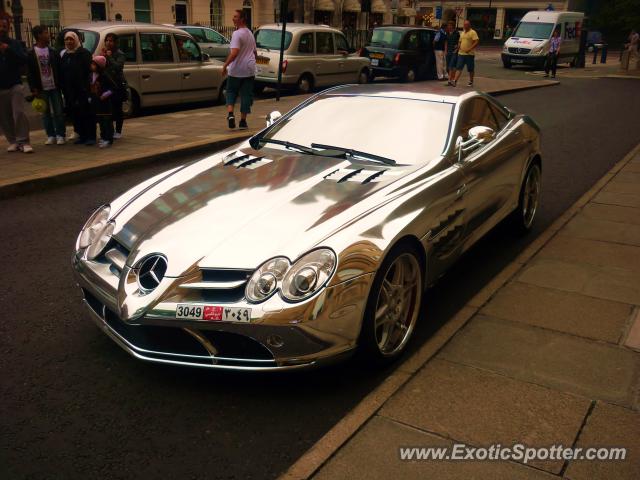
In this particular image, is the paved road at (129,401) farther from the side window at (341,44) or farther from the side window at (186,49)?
the side window at (341,44)

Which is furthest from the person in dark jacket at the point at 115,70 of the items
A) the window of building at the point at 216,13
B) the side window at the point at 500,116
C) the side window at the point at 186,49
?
the window of building at the point at 216,13

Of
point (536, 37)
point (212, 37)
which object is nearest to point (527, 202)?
point (212, 37)

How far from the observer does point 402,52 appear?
2084 cm

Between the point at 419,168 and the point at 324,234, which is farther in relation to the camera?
the point at 419,168

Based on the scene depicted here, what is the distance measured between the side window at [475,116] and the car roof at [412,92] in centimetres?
8

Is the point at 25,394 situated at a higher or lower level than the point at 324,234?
lower

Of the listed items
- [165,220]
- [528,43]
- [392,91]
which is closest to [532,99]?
[528,43]

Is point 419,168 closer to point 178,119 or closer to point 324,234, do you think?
point 324,234

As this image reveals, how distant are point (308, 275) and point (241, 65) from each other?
857cm

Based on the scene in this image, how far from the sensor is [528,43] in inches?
1178

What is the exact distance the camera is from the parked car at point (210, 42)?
18.8 m

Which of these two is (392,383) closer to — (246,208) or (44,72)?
(246,208)

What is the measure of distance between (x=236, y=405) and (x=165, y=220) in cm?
111

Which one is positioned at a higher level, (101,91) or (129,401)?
(101,91)
